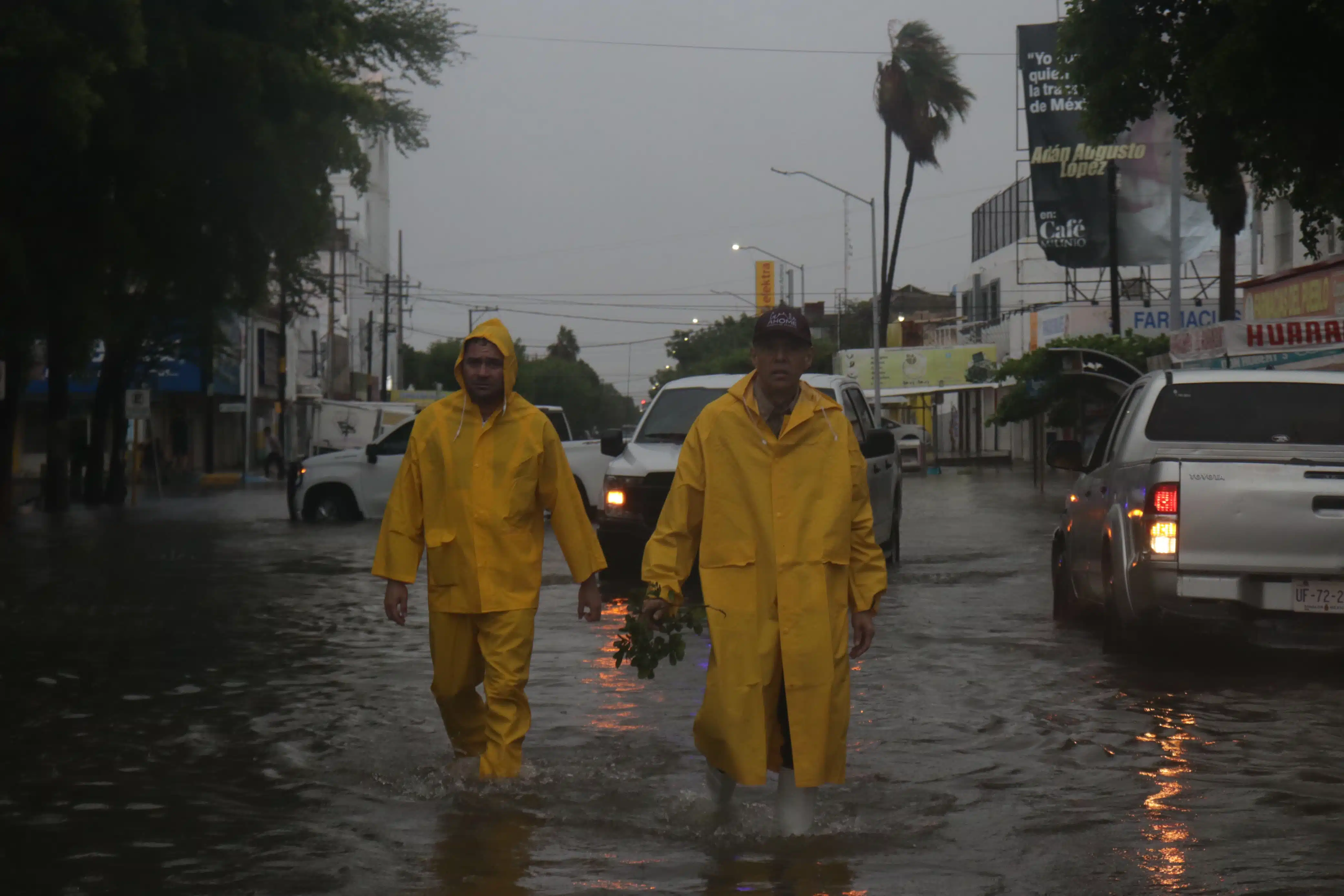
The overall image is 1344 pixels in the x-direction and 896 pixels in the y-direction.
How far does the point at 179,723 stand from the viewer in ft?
28.4

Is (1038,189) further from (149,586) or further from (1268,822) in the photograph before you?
(1268,822)

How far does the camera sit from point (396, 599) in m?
6.90

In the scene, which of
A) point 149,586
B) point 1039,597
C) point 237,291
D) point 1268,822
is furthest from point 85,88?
point 1268,822

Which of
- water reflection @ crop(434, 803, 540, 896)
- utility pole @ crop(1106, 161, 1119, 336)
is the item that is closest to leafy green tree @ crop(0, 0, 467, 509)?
water reflection @ crop(434, 803, 540, 896)

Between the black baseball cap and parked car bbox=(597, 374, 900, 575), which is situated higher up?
the black baseball cap

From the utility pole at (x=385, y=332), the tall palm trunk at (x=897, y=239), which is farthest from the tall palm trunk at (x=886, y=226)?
the utility pole at (x=385, y=332)

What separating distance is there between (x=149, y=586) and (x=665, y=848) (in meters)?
11.7

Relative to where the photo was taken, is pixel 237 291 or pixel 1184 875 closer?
pixel 1184 875

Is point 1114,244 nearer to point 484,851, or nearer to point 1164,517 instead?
point 1164,517

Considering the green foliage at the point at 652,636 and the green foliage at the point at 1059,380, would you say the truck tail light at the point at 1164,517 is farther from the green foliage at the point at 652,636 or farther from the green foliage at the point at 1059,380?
the green foliage at the point at 1059,380

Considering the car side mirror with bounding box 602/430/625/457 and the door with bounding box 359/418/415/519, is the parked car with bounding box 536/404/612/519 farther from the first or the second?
the car side mirror with bounding box 602/430/625/457

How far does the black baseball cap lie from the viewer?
575 cm

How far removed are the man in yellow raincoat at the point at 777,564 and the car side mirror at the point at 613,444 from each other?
10.2 metres

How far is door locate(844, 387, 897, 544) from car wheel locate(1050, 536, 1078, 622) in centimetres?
297
